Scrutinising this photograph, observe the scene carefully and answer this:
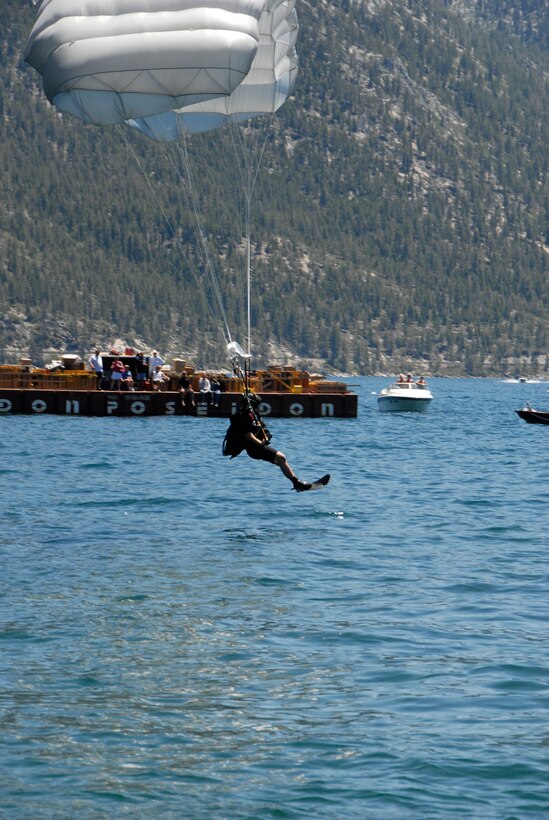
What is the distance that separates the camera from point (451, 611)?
669 inches

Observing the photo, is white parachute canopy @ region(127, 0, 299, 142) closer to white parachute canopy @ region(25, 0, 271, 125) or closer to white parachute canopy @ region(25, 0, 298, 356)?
white parachute canopy @ region(25, 0, 298, 356)

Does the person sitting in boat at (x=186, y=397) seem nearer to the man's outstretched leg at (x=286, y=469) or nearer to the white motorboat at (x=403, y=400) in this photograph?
the white motorboat at (x=403, y=400)

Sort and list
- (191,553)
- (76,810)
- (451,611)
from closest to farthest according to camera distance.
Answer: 1. (76,810)
2. (451,611)
3. (191,553)

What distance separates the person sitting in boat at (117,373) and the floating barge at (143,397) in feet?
1.59

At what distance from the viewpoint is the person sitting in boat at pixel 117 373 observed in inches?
2419

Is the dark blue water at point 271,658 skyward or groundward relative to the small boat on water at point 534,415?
groundward

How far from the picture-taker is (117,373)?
61.6m

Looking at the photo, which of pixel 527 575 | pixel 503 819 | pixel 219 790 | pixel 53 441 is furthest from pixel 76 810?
pixel 53 441

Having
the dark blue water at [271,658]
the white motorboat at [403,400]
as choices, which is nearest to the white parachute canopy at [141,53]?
the dark blue water at [271,658]

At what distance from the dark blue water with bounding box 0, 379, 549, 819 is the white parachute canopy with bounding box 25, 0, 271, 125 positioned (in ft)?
31.2

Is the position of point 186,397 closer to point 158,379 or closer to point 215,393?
point 215,393

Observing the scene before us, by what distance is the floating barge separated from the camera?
60969 millimetres

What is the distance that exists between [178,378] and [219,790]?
175 feet

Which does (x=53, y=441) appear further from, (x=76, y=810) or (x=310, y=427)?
(x=76, y=810)
